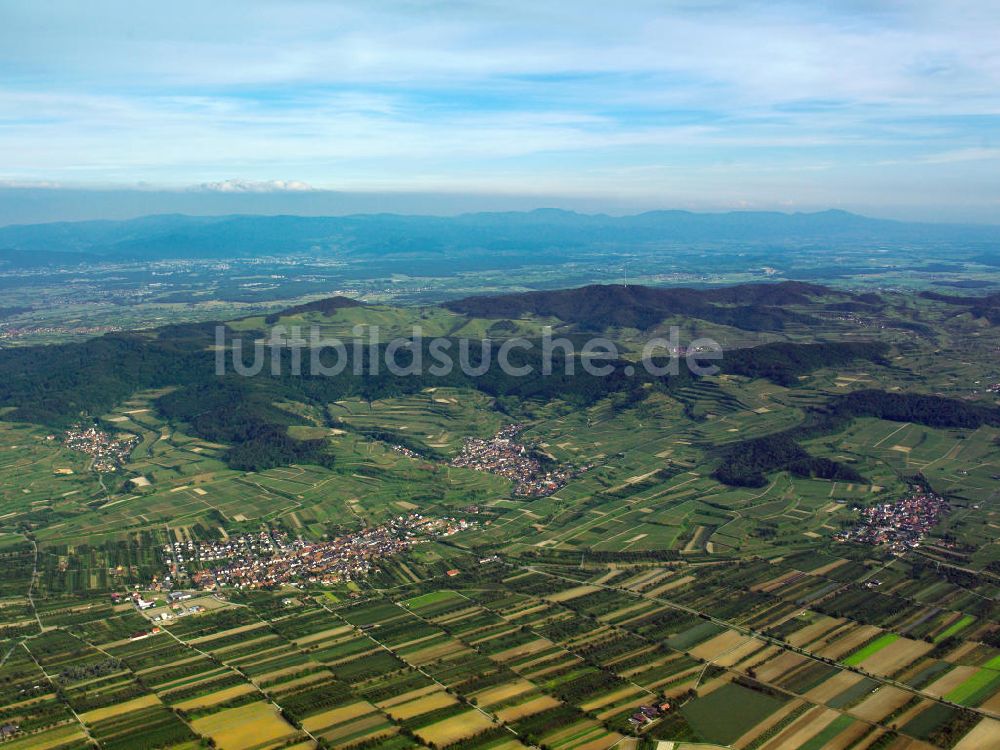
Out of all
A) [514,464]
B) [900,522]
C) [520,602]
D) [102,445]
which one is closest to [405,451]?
[514,464]

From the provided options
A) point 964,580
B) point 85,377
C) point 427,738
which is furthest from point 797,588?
point 85,377

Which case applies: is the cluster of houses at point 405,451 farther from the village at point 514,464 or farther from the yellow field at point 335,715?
the yellow field at point 335,715

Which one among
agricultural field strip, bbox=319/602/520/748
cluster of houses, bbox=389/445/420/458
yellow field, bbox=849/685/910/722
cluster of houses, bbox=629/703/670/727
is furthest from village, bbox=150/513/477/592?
yellow field, bbox=849/685/910/722

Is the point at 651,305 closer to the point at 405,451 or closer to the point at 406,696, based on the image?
the point at 405,451

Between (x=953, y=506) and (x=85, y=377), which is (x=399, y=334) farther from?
(x=953, y=506)

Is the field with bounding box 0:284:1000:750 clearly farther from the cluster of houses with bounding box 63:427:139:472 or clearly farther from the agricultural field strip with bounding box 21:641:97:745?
the cluster of houses with bounding box 63:427:139:472
